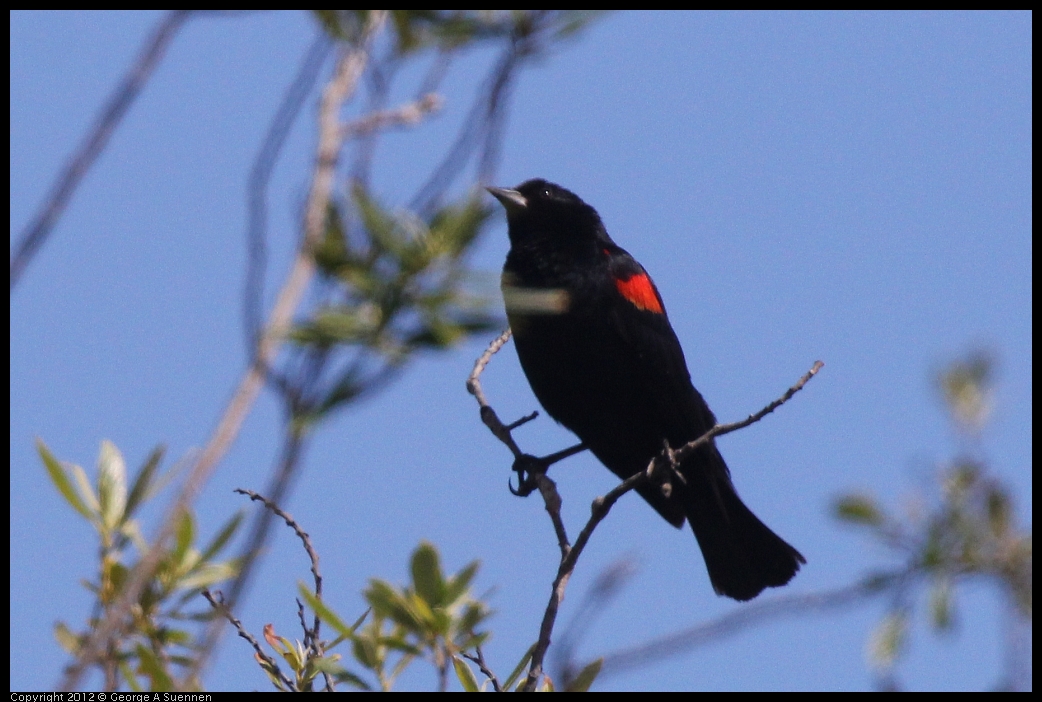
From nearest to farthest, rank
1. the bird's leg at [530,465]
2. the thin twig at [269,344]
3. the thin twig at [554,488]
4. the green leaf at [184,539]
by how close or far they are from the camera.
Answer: the thin twig at [269,344], the green leaf at [184,539], the thin twig at [554,488], the bird's leg at [530,465]

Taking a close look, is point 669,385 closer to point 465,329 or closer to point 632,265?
point 632,265

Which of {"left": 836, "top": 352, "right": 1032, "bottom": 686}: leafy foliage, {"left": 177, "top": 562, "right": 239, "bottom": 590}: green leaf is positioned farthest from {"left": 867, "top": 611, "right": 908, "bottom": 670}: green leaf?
{"left": 177, "top": 562, "right": 239, "bottom": 590}: green leaf

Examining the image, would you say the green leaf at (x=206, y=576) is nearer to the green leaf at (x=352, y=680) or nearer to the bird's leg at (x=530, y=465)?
the green leaf at (x=352, y=680)

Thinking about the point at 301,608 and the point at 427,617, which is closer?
the point at 427,617

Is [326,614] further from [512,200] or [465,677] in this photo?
[512,200]

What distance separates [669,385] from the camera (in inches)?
166

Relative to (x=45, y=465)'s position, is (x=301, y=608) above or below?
above

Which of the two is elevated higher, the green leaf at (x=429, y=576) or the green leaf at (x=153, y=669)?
the green leaf at (x=429, y=576)

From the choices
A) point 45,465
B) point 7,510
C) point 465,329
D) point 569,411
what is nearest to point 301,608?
point 45,465

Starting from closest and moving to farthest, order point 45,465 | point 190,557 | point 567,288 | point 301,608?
point 45,465 < point 190,557 < point 301,608 < point 567,288

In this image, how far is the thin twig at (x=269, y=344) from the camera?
91cm

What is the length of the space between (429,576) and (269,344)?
33.9 inches

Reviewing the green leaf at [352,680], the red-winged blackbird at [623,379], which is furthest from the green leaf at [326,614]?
the red-winged blackbird at [623,379]

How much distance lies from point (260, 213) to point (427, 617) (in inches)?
37.5
